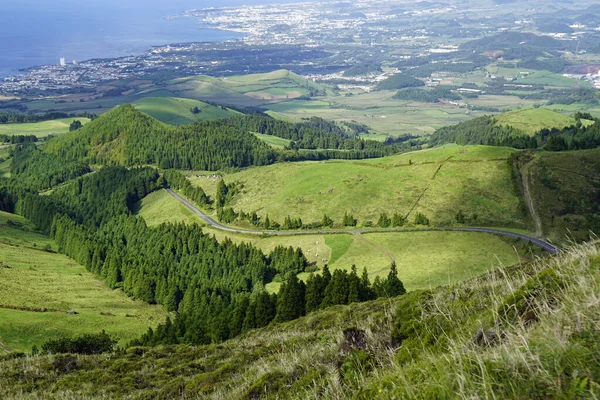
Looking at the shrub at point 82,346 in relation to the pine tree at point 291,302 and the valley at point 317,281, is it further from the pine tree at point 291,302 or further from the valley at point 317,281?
the pine tree at point 291,302

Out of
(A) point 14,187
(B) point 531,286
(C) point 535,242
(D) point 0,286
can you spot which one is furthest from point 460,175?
(A) point 14,187

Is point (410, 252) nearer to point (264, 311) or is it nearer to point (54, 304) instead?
point (264, 311)

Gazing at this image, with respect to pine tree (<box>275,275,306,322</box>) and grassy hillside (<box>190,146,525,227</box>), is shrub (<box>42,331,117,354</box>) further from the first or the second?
grassy hillside (<box>190,146,525,227</box>)

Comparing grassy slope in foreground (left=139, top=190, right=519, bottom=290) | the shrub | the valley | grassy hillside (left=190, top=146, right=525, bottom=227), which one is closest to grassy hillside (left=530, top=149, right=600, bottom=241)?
the valley

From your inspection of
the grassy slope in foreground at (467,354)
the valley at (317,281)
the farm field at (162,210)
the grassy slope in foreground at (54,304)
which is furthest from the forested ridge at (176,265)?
the farm field at (162,210)

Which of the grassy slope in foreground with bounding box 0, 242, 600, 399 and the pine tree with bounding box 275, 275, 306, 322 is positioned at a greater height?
the grassy slope in foreground with bounding box 0, 242, 600, 399

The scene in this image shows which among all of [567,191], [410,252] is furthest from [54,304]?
[567,191]

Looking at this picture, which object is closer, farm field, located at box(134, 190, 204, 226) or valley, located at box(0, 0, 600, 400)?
valley, located at box(0, 0, 600, 400)
